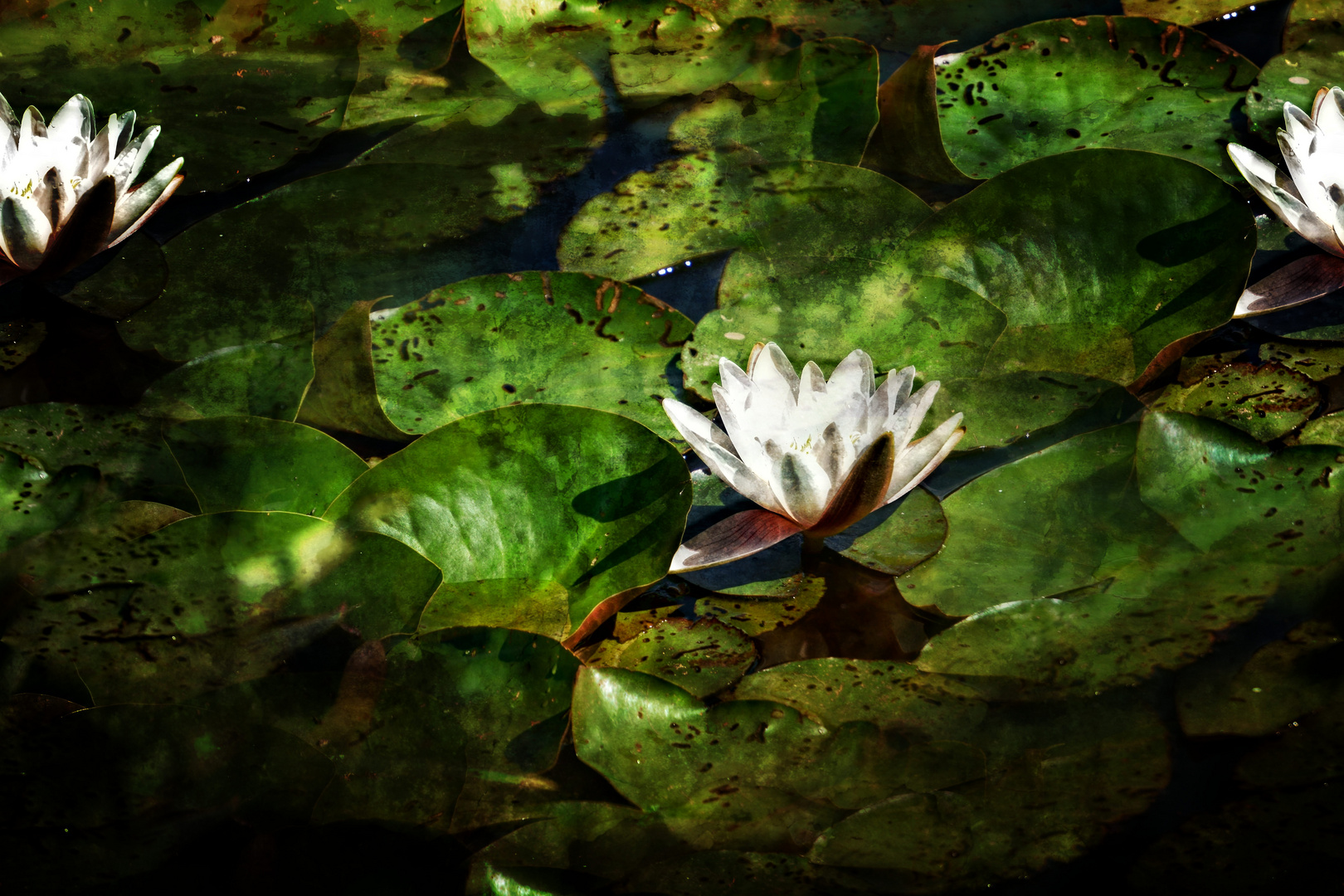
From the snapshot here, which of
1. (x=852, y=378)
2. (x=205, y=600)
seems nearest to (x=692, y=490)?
(x=852, y=378)

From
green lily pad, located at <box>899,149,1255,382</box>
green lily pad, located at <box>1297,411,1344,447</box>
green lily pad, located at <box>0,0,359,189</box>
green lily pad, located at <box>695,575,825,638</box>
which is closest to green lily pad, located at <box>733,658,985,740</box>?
green lily pad, located at <box>695,575,825,638</box>

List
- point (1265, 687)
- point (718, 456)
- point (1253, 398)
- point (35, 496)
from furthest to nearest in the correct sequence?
point (1253, 398) → point (35, 496) → point (718, 456) → point (1265, 687)

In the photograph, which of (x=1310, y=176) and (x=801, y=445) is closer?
(x=801, y=445)

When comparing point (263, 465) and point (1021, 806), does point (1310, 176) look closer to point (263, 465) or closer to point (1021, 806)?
point (1021, 806)

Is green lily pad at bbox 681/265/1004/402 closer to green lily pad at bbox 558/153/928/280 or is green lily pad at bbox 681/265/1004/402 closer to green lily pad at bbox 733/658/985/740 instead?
green lily pad at bbox 558/153/928/280

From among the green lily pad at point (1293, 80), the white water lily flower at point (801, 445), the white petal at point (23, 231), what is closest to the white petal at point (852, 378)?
the white water lily flower at point (801, 445)

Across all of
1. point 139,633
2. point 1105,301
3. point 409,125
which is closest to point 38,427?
point 139,633
